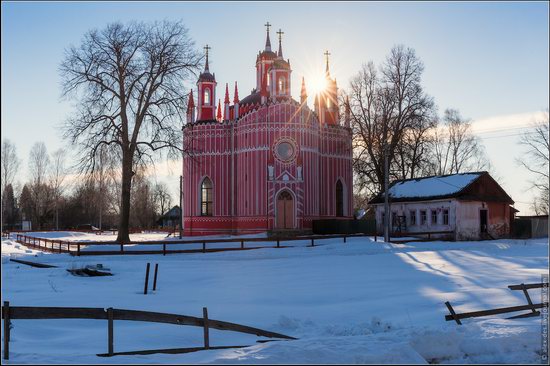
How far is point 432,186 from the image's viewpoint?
43.8m

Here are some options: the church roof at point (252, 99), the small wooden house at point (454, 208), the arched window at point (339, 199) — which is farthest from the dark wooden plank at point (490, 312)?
the church roof at point (252, 99)

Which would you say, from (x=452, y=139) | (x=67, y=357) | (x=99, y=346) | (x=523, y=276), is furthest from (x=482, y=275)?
(x=452, y=139)

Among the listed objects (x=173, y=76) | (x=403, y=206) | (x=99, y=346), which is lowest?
(x=99, y=346)

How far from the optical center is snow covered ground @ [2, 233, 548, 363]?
9.80 metres

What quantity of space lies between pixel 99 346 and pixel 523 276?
15.4 meters

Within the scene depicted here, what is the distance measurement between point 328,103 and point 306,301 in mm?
36727

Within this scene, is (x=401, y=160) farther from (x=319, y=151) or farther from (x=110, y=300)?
(x=110, y=300)

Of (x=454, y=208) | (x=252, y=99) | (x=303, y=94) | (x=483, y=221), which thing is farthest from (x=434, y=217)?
(x=252, y=99)

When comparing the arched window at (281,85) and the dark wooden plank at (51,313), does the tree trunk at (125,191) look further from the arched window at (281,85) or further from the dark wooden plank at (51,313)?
the dark wooden plank at (51,313)

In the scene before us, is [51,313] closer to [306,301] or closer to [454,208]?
[306,301]

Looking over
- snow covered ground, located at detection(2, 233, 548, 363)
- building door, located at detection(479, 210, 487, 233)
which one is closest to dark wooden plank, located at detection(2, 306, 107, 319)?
snow covered ground, located at detection(2, 233, 548, 363)

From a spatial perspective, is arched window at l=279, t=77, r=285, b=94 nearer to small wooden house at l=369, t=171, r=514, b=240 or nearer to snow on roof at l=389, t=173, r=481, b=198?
snow on roof at l=389, t=173, r=481, b=198

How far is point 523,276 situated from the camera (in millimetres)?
21672

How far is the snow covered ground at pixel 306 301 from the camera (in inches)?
386
